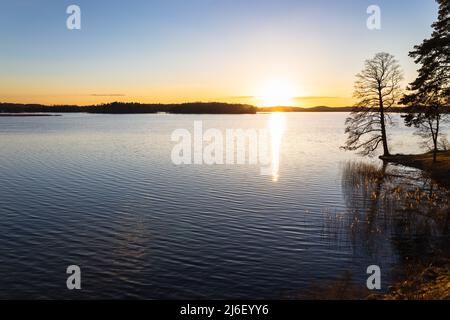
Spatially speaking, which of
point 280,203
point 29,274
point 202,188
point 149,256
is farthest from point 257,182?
point 29,274

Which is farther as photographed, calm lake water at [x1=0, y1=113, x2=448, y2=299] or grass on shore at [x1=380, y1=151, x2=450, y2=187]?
grass on shore at [x1=380, y1=151, x2=450, y2=187]

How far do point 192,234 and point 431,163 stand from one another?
36473mm

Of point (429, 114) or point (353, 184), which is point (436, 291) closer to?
point (353, 184)

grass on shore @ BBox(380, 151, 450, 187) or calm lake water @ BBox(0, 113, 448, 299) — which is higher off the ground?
grass on shore @ BBox(380, 151, 450, 187)

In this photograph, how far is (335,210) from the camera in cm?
2977

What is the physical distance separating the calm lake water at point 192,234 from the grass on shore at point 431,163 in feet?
12.6

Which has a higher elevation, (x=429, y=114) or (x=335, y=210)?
(x=429, y=114)

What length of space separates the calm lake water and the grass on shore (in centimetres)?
385

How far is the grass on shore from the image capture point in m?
41.9

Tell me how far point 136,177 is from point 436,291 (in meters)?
33.0

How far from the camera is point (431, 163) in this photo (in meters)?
48.3

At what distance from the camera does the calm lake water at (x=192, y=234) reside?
17531 mm

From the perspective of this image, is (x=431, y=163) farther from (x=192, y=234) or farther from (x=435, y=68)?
(x=192, y=234)
